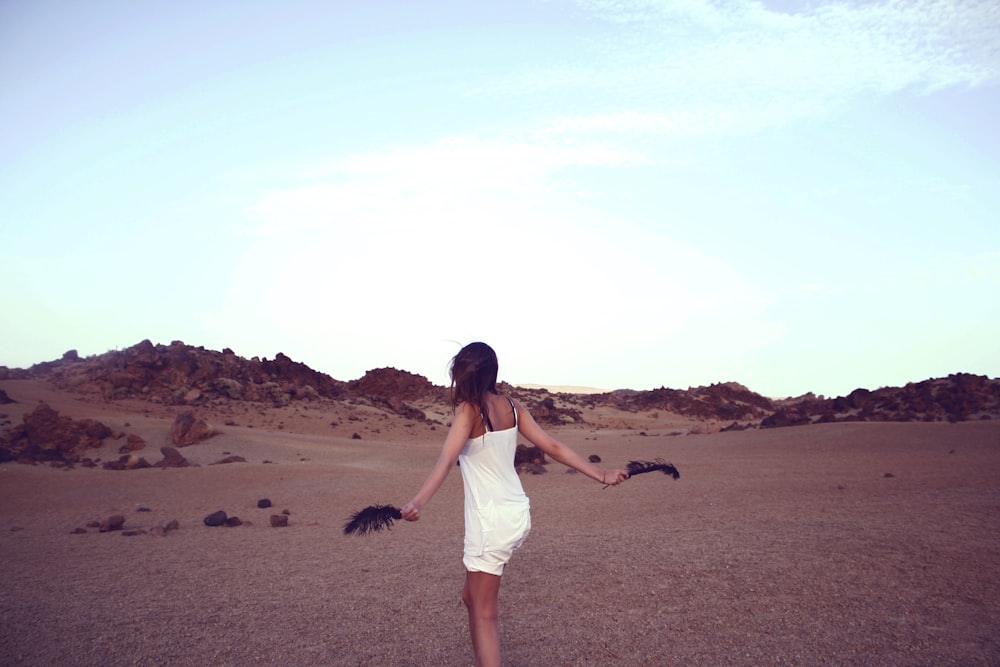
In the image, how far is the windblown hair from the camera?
14.3ft

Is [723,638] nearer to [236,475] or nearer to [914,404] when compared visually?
[236,475]

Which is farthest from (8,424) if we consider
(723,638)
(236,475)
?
(723,638)

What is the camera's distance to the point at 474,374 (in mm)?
4375

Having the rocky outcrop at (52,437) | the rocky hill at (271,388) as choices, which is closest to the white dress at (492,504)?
the rocky outcrop at (52,437)

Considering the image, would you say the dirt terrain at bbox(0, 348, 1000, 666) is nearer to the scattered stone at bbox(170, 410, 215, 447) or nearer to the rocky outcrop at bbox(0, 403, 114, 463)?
the rocky outcrop at bbox(0, 403, 114, 463)

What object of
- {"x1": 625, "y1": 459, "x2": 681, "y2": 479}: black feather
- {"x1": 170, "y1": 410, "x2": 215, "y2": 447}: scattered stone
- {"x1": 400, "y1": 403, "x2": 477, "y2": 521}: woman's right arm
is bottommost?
{"x1": 625, "y1": 459, "x2": 681, "y2": 479}: black feather

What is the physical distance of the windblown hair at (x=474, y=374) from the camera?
4352 mm

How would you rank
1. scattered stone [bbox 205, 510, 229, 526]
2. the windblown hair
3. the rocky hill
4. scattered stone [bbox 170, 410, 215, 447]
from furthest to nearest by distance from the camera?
the rocky hill
scattered stone [bbox 170, 410, 215, 447]
scattered stone [bbox 205, 510, 229, 526]
the windblown hair

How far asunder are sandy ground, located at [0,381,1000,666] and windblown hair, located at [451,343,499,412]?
1.75 metres

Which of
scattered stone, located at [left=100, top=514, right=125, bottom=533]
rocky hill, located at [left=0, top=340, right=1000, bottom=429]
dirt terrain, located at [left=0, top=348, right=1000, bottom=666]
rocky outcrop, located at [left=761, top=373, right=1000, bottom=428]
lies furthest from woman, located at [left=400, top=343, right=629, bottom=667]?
rocky hill, located at [left=0, top=340, right=1000, bottom=429]

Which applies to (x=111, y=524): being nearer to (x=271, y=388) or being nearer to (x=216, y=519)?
(x=216, y=519)

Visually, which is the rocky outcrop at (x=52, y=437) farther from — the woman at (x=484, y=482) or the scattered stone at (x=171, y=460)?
the woman at (x=484, y=482)

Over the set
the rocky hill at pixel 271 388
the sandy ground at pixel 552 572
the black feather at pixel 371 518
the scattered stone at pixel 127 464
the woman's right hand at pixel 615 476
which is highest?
the rocky hill at pixel 271 388

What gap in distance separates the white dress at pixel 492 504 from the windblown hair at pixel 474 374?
0.21 meters
